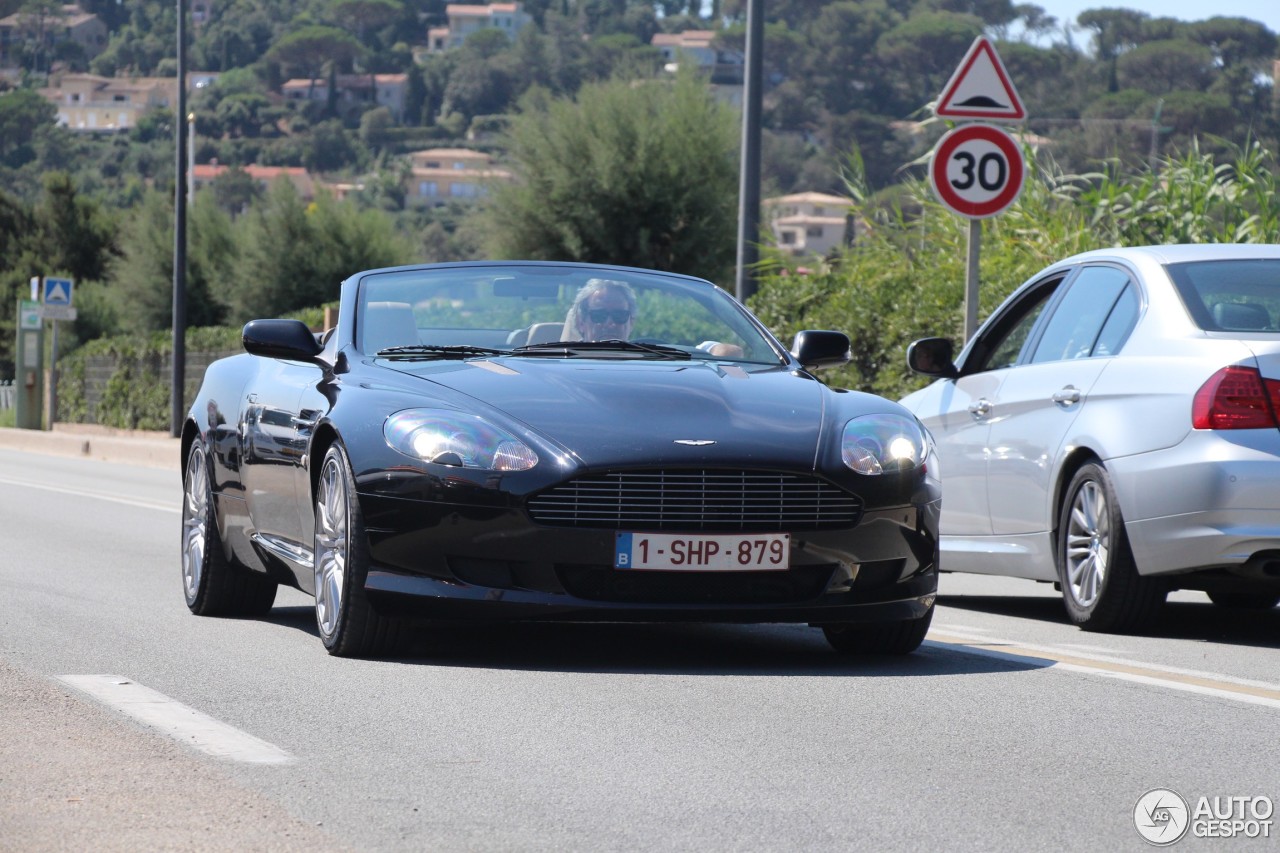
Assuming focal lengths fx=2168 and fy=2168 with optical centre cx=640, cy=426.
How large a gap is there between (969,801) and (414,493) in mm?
2410

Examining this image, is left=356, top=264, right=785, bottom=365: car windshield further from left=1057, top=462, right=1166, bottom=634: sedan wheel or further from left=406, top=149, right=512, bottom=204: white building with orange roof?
left=406, top=149, right=512, bottom=204: white building with orange roof

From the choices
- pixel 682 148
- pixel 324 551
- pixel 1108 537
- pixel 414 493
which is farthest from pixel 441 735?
pixel 682 148

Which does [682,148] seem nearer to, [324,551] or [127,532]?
[127,532]

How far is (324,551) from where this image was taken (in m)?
7.07

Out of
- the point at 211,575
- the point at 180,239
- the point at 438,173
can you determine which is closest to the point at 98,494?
the point at 211,575

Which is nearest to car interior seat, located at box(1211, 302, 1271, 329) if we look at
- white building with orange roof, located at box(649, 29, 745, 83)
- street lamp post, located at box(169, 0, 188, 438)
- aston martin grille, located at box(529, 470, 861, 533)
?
aston martin grille, located at box(529, 470, 861, 533)

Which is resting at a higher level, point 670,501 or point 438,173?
point 670,501

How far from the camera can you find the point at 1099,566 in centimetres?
799

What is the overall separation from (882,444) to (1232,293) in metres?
1.86

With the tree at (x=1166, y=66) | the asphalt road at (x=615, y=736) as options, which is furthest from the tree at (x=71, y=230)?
the asphalt road at (x=615, y=736)

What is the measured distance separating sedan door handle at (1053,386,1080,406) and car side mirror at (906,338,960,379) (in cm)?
87

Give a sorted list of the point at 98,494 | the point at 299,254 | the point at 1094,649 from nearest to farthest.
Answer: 1. the point at 1094,649
2. the point at 98,494
3. the point at 299,254

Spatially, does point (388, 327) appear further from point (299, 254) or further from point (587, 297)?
point (299, 254)

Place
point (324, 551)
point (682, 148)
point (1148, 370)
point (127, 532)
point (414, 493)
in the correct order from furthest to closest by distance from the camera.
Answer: point (682, 148) < point (127, 532) < point (1148, 370) < point (324, 551) < point (414, 493)
